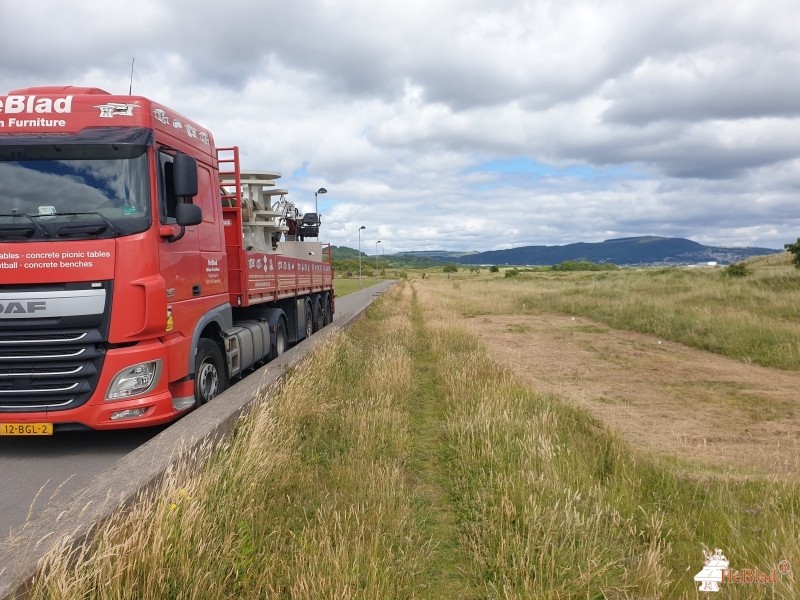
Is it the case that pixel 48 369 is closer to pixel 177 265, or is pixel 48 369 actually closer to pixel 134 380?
pixel 134 380

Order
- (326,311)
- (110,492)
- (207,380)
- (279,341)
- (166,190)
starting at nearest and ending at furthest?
(110,492)
(166,190)
(207,380)
(279,341)
(326,311)

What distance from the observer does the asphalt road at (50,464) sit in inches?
170

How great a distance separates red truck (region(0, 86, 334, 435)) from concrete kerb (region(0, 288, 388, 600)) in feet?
2.03

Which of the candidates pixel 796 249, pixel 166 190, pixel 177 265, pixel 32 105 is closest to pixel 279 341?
pixel 177 265

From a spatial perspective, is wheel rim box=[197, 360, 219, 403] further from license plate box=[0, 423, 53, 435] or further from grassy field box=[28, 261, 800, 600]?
license plate box=[0, 423, 53, 435]

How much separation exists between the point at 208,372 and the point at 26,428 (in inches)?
79.8

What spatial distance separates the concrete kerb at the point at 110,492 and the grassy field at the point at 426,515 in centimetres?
9

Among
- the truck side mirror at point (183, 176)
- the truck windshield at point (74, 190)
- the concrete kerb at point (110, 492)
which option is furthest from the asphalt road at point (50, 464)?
the truck side mirror at point (183, 176)

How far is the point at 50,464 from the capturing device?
17.2 feet

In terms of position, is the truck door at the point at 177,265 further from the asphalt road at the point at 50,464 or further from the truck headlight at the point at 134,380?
the asphalt road at the point at 50,464

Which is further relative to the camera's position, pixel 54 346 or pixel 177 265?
pixel 177 265

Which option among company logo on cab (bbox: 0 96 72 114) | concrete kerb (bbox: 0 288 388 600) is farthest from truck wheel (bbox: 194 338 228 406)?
company logo on cab (bbox: 0 96 72 114)

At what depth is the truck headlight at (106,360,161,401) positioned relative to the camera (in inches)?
207

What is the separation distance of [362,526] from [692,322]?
16.3m
